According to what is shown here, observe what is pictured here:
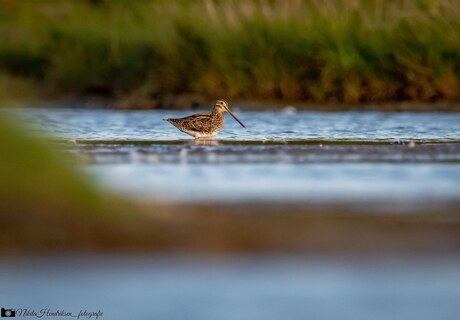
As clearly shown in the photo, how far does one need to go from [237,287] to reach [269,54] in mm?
15578

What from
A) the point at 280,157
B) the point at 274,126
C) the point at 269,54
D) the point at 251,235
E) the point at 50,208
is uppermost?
the point at 269,54

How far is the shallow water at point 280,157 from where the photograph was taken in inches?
434

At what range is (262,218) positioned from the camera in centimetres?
934

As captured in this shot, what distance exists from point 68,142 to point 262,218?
277 inches

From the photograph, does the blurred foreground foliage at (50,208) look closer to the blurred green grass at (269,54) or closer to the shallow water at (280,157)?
the shallow water at (280,157)

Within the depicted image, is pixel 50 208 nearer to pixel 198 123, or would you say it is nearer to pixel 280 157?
pixel 280 157

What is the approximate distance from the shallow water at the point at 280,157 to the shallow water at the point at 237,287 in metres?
1.61

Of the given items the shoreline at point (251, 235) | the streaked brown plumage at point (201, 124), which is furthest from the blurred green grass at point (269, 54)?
the shoreline at point (251, 235)

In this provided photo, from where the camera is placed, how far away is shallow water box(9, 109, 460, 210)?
36.1ft

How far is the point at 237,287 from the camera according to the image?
299 inches

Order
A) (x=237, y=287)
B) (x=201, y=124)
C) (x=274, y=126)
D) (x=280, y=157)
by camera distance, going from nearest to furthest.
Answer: (x=237, y=287), (x=280, y=157), (x=201, y=124), (x=274, y=126)

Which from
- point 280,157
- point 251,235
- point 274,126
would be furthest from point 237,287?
point 274,126

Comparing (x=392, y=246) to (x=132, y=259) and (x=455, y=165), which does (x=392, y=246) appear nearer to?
(x=132, y=259)

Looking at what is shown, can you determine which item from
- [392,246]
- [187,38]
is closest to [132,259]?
[392,246]
